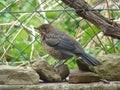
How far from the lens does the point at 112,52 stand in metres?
5.23

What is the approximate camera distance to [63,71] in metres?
4.73

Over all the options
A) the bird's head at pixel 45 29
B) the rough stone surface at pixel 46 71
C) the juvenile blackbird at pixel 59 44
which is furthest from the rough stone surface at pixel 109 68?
the bird's head at pixel 45 29

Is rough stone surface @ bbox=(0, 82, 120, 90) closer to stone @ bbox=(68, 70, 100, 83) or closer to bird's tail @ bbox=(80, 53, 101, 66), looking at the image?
stone @ bbox=(68, 70, 100, 83)

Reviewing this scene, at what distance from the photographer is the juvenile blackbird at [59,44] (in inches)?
192

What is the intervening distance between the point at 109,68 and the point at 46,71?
468mm

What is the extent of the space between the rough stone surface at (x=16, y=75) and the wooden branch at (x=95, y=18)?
24.5 inches

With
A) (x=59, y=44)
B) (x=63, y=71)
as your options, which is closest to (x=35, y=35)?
(x=59, y=44)

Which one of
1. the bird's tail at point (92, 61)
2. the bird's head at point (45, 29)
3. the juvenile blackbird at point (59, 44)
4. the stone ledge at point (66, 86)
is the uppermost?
the bird's head at point (45, 29)

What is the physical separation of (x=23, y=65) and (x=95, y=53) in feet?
2.25

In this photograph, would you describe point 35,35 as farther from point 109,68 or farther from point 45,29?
point 109,68

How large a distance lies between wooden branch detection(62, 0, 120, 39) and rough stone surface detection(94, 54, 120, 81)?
0.20m

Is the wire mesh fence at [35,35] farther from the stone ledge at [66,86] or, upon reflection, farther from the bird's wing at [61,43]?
the stone ledge at [66,86]

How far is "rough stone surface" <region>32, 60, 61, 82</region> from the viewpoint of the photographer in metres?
4.61

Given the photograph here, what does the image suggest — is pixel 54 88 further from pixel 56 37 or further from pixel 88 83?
pixel 56 37
